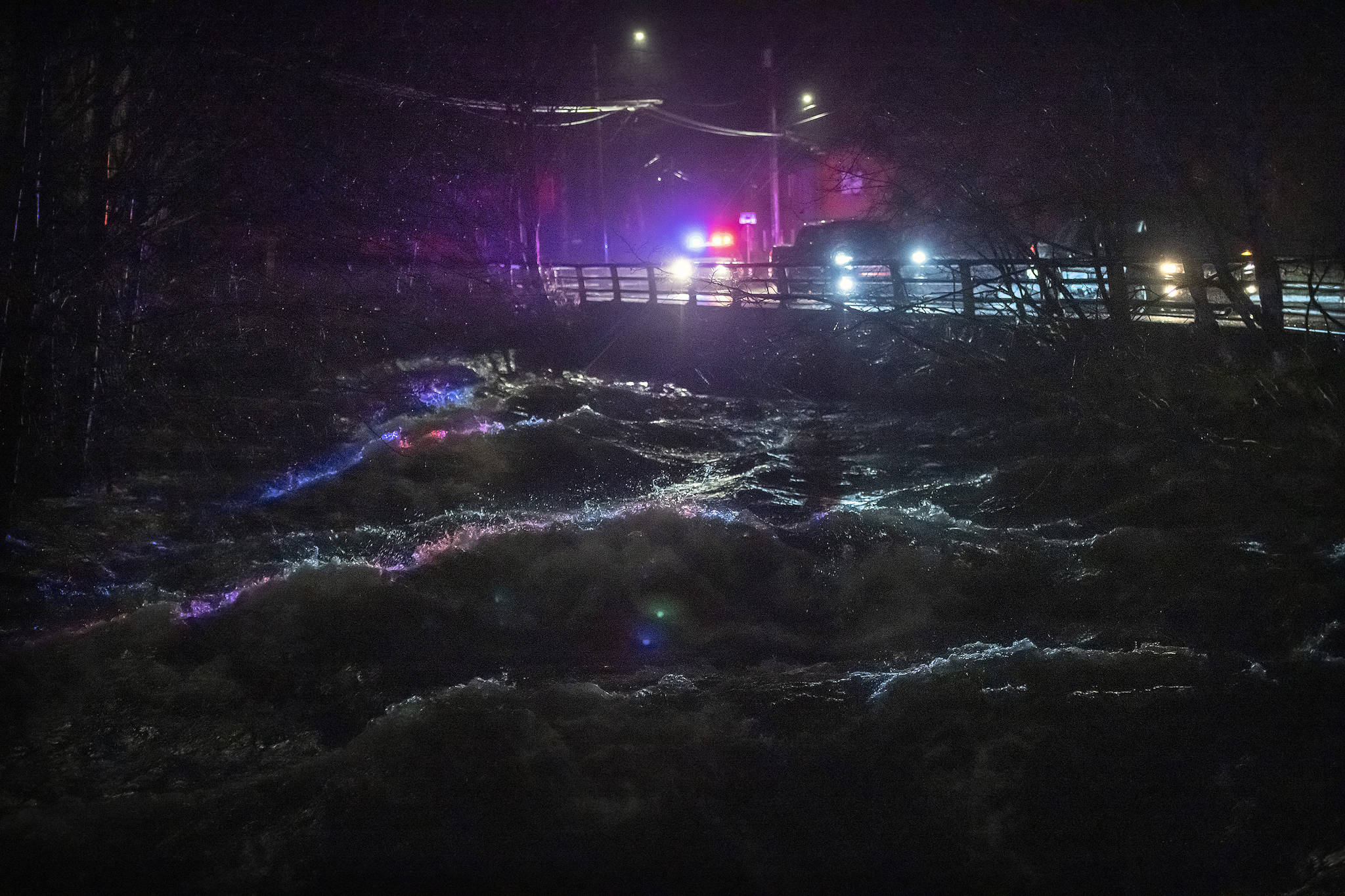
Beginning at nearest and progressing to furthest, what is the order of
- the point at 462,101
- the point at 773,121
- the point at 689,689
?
the point at 689,689 < the point at 462,101 < the point at 773,121

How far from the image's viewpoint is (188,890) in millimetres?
5352

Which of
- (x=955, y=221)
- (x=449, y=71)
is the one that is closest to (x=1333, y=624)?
(x=955, y=221)

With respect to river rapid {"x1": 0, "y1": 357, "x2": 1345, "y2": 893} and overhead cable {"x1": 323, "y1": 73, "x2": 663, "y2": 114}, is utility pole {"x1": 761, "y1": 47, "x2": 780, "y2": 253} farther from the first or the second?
river rapid {"x1": 0, "y1": 357, "x2": 1345, "y2": 893}

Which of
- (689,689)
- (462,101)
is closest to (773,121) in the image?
(462,101)

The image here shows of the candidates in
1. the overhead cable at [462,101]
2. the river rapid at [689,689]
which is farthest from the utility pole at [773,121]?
the river rapid at [689,689]

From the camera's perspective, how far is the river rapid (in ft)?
18.7

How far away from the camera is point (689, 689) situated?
758 cm

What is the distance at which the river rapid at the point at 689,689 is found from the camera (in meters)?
5.69

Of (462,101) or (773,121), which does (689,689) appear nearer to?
(462,101)

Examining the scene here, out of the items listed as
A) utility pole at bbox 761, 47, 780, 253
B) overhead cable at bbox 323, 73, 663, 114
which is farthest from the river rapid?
utility pole at bbox 761, 47, 780, 253

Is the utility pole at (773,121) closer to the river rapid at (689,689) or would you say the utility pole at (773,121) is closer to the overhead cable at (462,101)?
the overhead cable at (462,101)

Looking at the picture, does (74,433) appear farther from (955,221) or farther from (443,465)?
(955,221)

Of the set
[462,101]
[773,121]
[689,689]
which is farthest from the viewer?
[773,121]

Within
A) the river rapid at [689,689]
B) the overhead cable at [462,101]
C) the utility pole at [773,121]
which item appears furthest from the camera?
the utility pole at [773,121]
